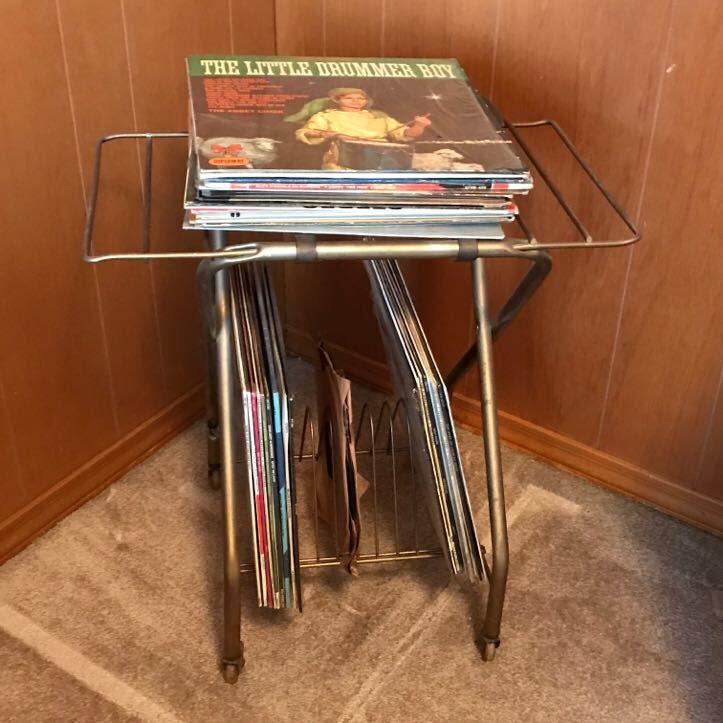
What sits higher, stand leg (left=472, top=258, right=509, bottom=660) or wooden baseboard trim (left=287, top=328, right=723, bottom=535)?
stand leg (left=472, top=258, right=509, bottom=660)

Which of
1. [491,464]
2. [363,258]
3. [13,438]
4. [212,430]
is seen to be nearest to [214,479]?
[212,430]

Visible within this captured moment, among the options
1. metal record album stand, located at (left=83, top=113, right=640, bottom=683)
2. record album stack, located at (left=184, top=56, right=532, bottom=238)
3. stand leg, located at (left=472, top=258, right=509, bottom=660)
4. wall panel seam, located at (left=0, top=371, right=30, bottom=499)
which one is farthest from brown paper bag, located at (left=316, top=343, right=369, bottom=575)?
wall panel seam, located at (left=0, top=371, right=30, bottom=499)

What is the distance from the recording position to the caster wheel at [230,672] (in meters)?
1.05

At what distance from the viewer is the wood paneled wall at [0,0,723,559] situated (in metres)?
1.08

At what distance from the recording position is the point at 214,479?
4.48 ft

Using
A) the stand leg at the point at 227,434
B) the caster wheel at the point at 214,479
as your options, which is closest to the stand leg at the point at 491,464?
the stand leg at the point at 227,434

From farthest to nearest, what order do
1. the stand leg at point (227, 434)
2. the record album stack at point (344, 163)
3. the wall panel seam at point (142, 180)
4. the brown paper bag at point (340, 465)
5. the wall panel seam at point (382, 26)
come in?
the wall panel seam at point (382, 26)
the wall panel seam at point (142, 180)
the brown paper bag at point (340, 465)
the stand leg at point (227, 434)
the record album stack at point (344, 163)

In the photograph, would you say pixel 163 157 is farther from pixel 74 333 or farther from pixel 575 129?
pixel 575 129

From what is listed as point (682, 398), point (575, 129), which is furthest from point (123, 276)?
point (682, 398)

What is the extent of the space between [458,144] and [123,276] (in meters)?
0.63

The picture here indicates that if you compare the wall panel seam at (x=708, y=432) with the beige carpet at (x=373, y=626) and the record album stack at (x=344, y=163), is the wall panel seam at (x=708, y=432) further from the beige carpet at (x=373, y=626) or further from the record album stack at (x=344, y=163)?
the record album stack at (x=344, y=163)

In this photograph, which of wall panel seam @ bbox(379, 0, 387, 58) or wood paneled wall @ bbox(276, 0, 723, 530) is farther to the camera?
wall panel seam @ bbox(379, 0, 387, 58)

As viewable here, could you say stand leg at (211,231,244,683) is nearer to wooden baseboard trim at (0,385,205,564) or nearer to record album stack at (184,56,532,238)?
record album stack at (184,56,532,238)

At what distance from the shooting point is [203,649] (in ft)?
3.62
